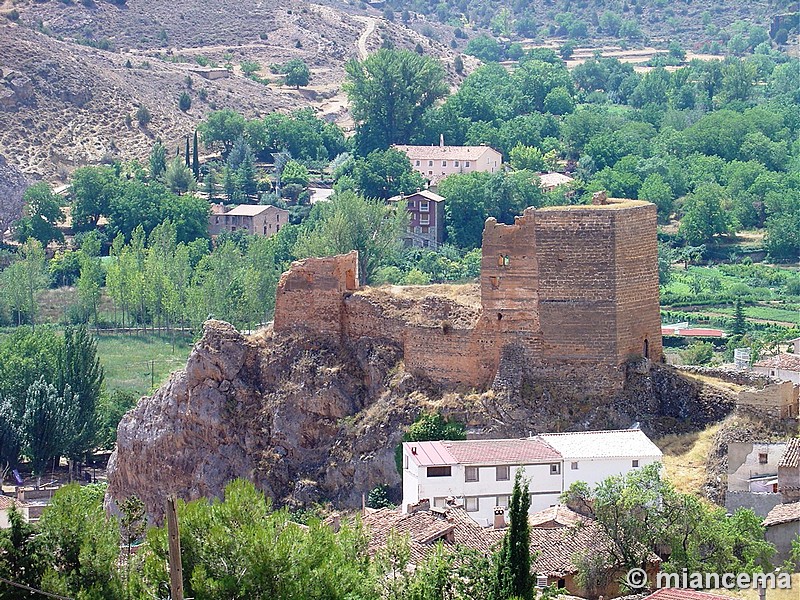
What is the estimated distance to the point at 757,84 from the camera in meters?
145

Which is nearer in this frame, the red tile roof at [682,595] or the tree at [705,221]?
the red tile roof at [682,595]

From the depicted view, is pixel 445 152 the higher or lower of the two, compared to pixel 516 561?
lower

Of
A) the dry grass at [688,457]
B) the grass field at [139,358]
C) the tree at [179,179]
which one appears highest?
the dry grass at [688,457]

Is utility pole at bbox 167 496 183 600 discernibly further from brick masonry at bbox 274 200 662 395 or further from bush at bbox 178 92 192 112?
bush at bbox 178 92 192 112

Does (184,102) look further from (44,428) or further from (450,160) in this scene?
(44,428)

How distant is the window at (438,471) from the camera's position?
47.2 meters

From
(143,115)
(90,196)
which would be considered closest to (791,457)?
(90,196)

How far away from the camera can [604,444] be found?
1869 inches

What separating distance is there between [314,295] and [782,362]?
1329 cm

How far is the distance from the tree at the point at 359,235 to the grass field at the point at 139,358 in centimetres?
597

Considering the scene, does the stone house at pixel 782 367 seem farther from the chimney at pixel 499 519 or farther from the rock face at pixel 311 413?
the chimney at pixel 499 519

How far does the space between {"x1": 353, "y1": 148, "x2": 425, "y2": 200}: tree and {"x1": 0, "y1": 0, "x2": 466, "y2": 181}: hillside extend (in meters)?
17.3

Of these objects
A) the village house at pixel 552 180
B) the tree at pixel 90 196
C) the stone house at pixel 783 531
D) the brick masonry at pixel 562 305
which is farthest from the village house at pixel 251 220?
the stone house at pixel 783 531

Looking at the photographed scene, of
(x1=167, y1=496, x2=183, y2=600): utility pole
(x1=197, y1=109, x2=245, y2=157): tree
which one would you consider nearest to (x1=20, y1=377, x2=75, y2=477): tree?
(x1=167, y1=496, x2=183, y2=600): utility pole
